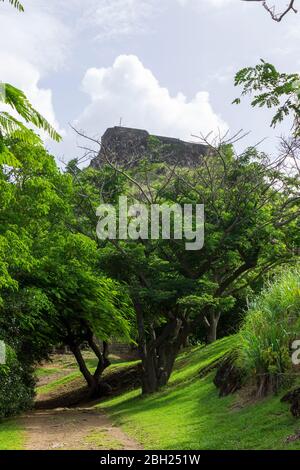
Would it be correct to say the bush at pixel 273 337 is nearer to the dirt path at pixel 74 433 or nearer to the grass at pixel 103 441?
the dirt path at pixel 74 433

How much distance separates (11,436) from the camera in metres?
13.8

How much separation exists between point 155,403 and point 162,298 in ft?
10.7

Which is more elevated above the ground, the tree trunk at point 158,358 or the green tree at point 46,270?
the green tree at point 46,270

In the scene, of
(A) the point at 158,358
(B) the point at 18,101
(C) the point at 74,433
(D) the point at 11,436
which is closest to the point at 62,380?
(A) the point at 158,358

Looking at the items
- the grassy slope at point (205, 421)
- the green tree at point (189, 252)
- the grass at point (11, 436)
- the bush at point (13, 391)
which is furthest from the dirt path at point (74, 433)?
the green tree at point (189, 252)

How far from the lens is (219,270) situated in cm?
2584

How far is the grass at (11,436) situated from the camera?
472 inches

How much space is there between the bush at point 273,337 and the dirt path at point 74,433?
→ 9.57ft

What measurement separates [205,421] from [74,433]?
3538 millimetres

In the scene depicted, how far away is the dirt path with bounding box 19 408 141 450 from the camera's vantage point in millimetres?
11586

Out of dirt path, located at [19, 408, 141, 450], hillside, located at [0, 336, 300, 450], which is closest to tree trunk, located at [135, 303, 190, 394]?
hillside, located at [0, 336, 300, 450]
